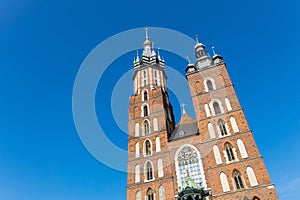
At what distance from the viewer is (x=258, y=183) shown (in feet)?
62.3

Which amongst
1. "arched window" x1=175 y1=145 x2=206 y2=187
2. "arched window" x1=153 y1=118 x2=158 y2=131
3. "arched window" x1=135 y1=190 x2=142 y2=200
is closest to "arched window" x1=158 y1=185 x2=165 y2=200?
"arched window" x1=175 y1=145 x2=206 y2=187

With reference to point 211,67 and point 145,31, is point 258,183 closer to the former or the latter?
point 211,67

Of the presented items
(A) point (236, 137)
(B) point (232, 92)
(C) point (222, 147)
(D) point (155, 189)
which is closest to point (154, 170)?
(D) point (155, 189)

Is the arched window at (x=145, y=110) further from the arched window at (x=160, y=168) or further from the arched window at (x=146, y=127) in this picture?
the arched window at (x=160, y=168)

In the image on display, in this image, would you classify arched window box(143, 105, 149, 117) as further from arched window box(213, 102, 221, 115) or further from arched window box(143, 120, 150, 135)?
arched window box(213, 102, 221, 115)

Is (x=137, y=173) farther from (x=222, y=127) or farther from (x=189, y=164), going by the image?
(x=222, y=127)

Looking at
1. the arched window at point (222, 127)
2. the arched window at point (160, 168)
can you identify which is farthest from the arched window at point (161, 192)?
the arched window at point (222, 127)

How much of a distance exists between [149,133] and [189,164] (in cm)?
640

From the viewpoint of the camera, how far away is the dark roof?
26.0m

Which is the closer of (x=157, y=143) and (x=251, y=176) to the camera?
(x=251, y=176)

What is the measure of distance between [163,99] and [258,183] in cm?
1518

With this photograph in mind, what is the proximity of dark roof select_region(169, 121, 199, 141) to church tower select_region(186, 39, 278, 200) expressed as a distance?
1862 millimetres

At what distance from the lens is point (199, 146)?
2373cm

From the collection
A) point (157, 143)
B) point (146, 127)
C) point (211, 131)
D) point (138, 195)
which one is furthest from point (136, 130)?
point (211, 131)
